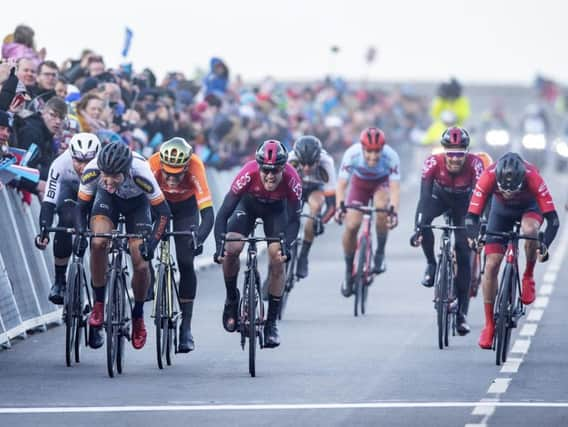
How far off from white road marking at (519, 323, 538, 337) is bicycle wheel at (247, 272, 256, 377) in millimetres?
3878

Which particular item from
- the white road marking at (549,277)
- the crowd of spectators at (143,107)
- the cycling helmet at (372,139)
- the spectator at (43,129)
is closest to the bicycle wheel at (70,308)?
the crowd of spectators at (143,107)

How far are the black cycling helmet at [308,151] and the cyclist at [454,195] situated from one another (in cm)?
199

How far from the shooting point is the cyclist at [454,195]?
18219 millimetres

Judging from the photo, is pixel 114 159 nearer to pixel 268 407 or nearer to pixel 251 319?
pixel 251 319

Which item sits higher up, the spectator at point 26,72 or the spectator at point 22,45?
the spectator at point 22,45

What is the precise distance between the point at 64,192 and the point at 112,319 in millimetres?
1776

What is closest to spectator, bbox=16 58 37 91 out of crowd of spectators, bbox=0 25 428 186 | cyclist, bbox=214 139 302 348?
crowd of spectators, bbox=0 25 428 186

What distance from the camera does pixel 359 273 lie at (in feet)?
68.0

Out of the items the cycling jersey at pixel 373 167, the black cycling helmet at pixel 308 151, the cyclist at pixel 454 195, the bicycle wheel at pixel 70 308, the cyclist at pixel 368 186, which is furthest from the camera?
the cycling jersey at pixel 373 167

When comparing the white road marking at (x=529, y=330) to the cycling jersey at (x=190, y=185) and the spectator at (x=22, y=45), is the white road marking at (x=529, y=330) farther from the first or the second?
the spectator at (x=22, y=45)

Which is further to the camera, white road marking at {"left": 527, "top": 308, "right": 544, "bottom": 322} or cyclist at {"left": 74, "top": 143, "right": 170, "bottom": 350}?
white road marking at {"left": 527, "top": 308, "right": 544, "bottom": 322}

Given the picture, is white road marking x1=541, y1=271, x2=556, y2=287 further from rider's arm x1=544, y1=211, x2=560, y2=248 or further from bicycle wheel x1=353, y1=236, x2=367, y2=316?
rider's arm x1=544, y1=211, x2=560, y2=248

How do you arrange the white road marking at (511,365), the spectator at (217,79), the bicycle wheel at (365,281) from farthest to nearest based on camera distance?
the spectator at (217,79), the bicycle wheel at (365,281), the white road marking at (511,365)

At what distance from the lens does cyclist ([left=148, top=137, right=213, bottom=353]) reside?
51.1ft
